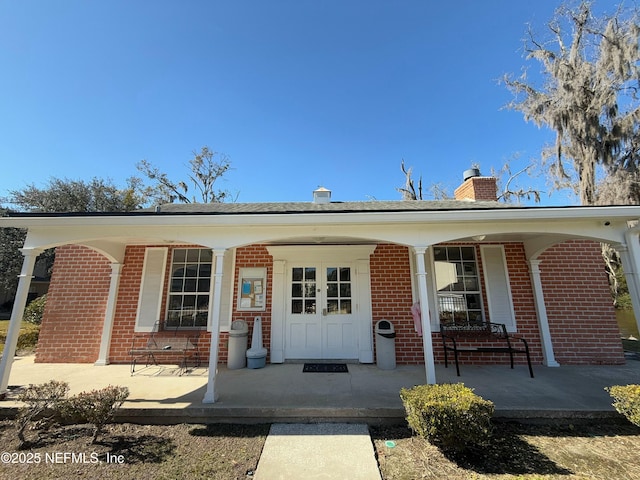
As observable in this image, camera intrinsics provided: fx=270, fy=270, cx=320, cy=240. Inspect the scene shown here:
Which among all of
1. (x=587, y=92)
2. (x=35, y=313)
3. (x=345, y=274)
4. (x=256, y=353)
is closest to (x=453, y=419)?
(x=345, y=274)

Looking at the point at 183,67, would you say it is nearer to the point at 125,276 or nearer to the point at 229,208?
the point at 229,208

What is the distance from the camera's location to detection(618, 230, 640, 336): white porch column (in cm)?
397

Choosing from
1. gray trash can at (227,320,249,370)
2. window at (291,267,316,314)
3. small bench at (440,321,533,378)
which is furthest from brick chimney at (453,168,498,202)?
gray trash can at (227,320,249,370)

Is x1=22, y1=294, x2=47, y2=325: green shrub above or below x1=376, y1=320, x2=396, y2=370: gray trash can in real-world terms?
above

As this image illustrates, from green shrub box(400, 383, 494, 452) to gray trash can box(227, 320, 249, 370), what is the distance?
12.4ft

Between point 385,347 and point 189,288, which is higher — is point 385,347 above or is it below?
below

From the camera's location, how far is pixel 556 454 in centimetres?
290

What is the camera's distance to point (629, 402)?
3131 millimetres

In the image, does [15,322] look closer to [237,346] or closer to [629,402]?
[237,346]

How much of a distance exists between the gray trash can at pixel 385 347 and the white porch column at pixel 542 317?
3222mm

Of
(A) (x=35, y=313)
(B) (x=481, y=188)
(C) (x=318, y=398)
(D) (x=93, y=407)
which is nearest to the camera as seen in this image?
(D) (x=93, y=407)

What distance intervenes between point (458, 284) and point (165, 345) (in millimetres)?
6634

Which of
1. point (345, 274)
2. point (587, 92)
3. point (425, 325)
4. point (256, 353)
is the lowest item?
point (256, 353)

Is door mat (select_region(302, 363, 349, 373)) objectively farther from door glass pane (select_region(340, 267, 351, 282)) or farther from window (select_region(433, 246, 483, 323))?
window (select_region(433, 246, 483, 323))
